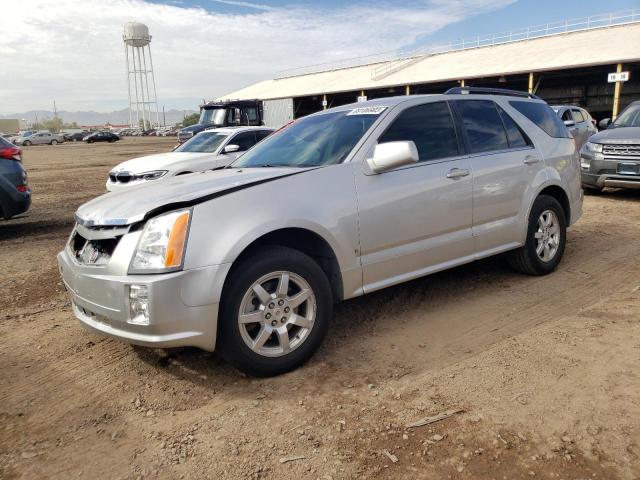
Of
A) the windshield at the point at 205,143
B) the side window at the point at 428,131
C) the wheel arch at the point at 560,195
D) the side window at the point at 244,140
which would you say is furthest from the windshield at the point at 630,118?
the windshield at the point at 205,143

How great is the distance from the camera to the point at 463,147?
4.37m

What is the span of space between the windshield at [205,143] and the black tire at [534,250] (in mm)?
6518

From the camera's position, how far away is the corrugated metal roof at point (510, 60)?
26.5 m

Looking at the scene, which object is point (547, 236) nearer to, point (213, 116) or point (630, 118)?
point (630, 118)

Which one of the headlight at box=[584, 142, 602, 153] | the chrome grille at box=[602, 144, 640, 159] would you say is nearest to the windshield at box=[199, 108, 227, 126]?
the headlight at box=[584, 142, 602, 153]

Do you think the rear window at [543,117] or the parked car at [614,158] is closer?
the rear window at [543,117]

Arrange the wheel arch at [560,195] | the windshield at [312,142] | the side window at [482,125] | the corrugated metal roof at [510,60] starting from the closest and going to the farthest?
the windshield at [312,142] < the side window at [482,125] < the wheel arch at [560,195] < the corrugated metal roof at [510,60]

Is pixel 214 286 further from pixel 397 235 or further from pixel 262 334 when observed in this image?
pixel 397 235

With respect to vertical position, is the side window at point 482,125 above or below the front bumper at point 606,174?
above

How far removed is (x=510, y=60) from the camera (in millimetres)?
31359

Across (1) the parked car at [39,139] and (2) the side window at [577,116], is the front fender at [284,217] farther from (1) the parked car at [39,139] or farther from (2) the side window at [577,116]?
(1) the parked car at [39,139]

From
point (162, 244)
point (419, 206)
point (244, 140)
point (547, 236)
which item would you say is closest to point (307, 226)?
point (162, 244)

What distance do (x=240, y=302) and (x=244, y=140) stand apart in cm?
770

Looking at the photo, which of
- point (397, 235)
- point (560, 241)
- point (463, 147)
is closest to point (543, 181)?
point (560, 241)
